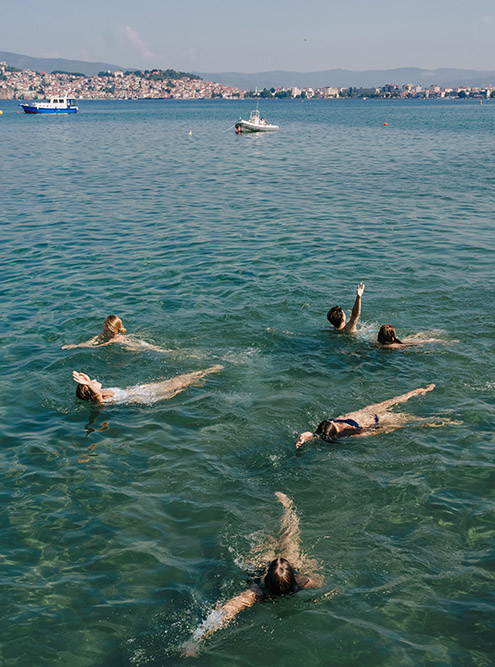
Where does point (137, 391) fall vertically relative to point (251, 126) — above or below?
below

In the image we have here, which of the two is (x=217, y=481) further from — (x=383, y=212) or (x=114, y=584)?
(x=383, y=212)

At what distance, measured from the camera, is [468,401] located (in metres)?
13.5

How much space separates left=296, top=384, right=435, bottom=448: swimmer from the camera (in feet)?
39.3

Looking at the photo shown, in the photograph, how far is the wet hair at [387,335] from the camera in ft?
50.9

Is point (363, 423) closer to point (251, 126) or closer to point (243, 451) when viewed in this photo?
point (243, 451)

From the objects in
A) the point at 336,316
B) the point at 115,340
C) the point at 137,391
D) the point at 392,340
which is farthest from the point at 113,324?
the point at 392,340

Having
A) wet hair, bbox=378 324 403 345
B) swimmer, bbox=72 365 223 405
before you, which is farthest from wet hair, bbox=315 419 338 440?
wet hair, bbox=378 324 403 345

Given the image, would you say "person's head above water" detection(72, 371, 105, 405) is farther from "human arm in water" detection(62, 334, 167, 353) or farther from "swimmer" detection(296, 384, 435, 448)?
"swimmer" detection(296, 384, 435, 448)

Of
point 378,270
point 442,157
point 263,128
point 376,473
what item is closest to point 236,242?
point 378,270

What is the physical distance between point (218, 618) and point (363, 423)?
563cm

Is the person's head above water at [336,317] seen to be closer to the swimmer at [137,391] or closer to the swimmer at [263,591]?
the swimmer at [137,391]

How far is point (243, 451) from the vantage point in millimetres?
11992

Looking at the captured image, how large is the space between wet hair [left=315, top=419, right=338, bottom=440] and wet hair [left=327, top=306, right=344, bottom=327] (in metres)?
5.11

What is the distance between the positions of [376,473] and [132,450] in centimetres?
503
